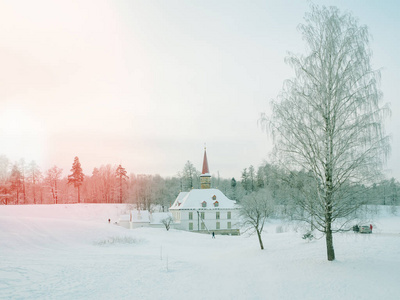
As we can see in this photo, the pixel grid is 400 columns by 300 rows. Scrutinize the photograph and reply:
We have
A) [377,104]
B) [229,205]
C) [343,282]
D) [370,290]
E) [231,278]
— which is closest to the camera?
[370,290]

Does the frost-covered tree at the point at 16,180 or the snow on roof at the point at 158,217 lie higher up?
the frost-covered tree at the point at 16,180

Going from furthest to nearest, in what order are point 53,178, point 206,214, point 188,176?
1. point 188,176
2. point 53,178
3. point 206,214

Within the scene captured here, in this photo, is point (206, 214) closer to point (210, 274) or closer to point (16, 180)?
point (210, 274)

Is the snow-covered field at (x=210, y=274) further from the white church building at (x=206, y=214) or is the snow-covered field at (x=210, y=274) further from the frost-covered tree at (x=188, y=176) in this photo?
the frost-covered tree at (x=188, y=176)

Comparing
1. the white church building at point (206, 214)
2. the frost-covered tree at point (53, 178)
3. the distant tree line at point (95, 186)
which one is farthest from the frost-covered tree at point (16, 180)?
the white church building at point (206, 214)

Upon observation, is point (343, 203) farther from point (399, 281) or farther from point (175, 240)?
point (175, 240)

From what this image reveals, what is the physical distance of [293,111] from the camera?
17.5 metres

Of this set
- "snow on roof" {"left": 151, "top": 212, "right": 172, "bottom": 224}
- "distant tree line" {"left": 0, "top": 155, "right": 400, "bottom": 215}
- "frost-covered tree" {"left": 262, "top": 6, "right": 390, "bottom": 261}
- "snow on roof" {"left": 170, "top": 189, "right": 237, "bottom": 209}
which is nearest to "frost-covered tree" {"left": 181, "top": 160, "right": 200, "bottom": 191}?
"distant tree line" {"left": 0, "top": 155, "right": 400, "bottom": 215}

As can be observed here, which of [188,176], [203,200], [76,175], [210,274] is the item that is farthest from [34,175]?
[210,274]

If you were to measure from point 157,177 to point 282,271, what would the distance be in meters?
98.8

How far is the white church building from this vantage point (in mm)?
58875

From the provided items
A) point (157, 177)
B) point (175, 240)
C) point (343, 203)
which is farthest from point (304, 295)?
point (157, 177)

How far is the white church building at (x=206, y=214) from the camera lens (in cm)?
5888

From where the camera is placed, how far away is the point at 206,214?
196 feet
